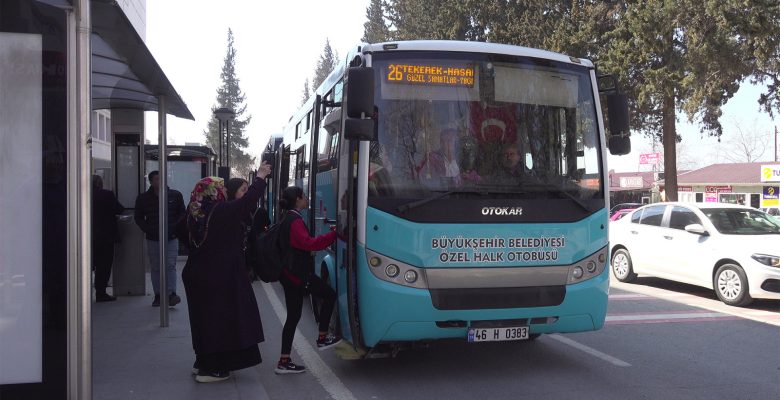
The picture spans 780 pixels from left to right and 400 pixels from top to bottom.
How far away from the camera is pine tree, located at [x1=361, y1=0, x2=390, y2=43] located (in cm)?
5388

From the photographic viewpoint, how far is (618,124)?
6.72 m

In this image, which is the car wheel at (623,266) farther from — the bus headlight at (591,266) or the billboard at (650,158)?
the billboard at (650,158)

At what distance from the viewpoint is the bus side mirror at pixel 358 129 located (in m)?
5.53

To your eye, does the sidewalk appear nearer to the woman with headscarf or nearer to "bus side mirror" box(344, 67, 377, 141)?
the woman with headscarf

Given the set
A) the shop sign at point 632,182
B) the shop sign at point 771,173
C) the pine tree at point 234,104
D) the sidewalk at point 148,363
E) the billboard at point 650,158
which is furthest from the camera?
the pine tree at point 234,104

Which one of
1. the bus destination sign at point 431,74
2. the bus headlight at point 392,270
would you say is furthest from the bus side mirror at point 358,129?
the bus headlight at point 392,270

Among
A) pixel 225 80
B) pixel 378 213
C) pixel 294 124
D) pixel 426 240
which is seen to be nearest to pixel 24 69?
pixel 378 213

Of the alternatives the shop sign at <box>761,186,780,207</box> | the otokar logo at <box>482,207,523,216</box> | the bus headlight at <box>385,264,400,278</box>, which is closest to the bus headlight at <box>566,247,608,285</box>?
the otokar logo at <box>482,207,523,216</box>

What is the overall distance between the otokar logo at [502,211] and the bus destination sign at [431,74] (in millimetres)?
1153

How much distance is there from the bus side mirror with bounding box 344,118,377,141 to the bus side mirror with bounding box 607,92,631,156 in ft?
8.54

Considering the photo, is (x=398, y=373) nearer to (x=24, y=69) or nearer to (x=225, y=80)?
(x=24, y=69)

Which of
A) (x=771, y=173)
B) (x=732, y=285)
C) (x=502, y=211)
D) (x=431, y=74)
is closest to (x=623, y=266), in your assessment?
(x=732, y=285)

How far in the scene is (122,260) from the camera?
416 inches

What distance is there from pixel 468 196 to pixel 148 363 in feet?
11.8
